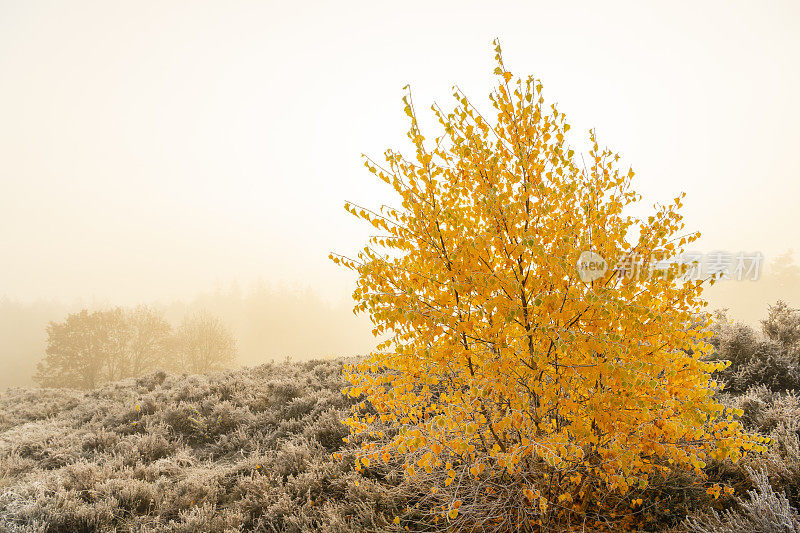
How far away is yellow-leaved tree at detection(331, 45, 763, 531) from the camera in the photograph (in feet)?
7.86

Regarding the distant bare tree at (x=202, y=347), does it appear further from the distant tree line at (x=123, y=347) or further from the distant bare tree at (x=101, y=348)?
the distant bare tree at (x=101, y=348)

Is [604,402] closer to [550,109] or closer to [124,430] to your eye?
[550,109]

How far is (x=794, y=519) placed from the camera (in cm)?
215

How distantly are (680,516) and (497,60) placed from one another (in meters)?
3.73

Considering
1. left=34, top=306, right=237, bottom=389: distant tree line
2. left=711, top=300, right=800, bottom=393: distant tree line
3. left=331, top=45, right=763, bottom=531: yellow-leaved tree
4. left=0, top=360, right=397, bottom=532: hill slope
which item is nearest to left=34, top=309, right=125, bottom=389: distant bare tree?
left=34, top=306, right=237, bottom=389: distant tree line

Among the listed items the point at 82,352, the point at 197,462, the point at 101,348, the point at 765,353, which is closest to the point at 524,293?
the point at 765,353

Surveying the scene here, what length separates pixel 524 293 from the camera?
8.25ft

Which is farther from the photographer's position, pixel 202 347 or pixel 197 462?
pixel 202 347

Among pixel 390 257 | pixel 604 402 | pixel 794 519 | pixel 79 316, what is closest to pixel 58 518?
pixel 390 257

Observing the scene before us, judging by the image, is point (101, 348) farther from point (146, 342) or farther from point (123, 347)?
point (146, 342)

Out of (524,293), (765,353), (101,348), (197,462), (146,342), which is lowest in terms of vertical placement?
(197,462)

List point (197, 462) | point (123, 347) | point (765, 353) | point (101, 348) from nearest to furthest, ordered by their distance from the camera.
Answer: point (765, 353), point (197, 462), point (101, 348), point (123, 347)

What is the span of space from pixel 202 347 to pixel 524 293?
27390 mm

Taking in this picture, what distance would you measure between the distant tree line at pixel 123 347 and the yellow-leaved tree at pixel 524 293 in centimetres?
2626
